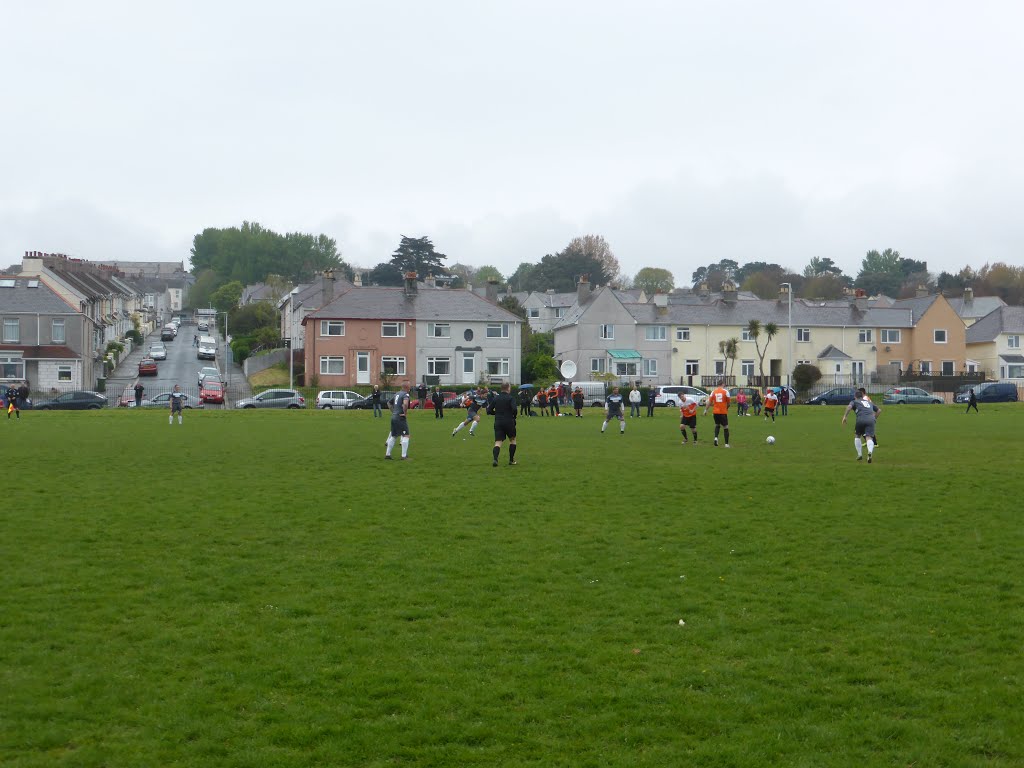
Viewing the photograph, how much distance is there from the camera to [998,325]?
96688 mm

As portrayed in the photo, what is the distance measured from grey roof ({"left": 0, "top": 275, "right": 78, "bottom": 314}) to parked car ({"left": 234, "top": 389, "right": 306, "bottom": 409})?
1052 inches

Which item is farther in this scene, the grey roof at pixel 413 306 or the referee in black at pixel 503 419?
the grey roof at pixel 413 306

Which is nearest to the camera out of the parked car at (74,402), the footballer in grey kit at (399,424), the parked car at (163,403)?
the footballer in grey kit at (399,424)

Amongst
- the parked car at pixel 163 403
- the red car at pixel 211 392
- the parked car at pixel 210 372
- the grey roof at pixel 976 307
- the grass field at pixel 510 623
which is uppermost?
the grey roof at pixel 976 307

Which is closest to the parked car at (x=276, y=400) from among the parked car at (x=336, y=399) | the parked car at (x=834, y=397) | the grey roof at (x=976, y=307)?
the parked car at (x=336, y=399)

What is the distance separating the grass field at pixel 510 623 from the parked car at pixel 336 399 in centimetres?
4515

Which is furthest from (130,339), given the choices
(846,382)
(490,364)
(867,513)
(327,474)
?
(867,513)

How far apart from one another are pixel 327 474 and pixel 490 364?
199 feet

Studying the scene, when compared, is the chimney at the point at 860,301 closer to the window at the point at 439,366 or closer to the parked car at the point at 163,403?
the window at the point at 439,366

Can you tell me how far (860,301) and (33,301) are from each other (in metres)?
72.6

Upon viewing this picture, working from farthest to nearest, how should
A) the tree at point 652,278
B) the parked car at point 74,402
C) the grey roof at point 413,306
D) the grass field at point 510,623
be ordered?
1. the tree at point 652,278
2. the grey roof at point 413,306
3. the parked car at point 74,402
4. the grass field at point 510,623

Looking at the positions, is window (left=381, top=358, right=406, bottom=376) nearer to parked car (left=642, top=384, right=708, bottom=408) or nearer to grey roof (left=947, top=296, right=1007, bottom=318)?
parked car (left=642, top=384, right=708, bottom=408)

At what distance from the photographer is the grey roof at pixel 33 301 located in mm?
81125

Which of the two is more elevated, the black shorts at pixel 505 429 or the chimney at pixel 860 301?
the chimney at pixel 860 301
